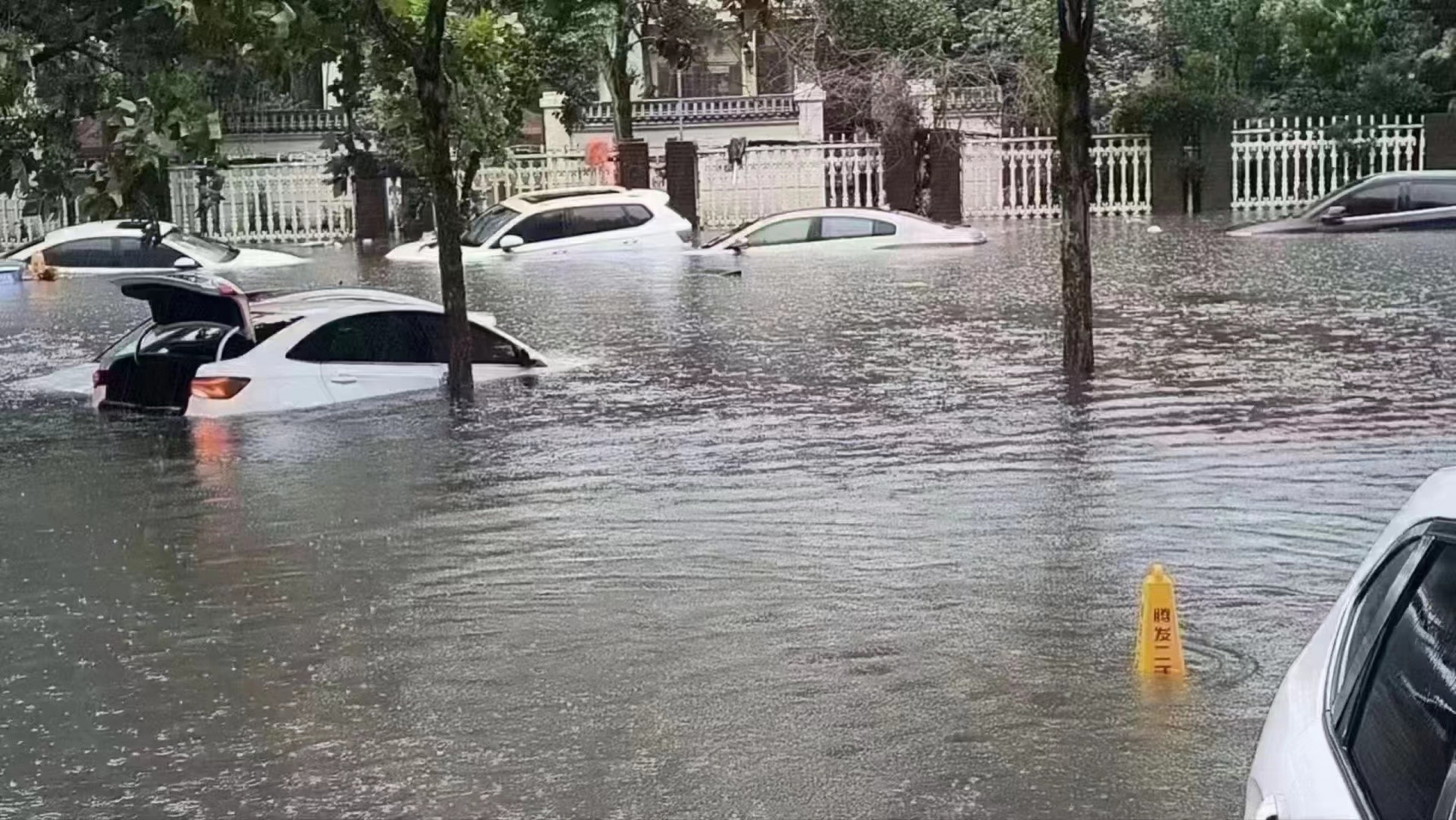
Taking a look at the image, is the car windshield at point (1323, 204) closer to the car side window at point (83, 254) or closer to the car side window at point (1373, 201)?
the car side window at point (1373, 201)

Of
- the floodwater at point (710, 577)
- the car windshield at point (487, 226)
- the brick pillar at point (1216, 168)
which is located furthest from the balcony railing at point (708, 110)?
the floodwater at point (710, 577)

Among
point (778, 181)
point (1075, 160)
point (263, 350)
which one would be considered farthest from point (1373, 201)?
point (263, 350)

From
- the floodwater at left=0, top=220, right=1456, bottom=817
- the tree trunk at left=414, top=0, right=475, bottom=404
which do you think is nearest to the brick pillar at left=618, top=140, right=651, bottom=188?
the floodwater at left=0, top=220, right=1456, bottom=817

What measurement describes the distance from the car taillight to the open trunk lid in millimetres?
330

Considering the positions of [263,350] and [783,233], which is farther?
[783,233]

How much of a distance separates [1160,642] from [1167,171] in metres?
32.5

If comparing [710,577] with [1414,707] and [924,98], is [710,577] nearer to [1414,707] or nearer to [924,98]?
[1414,707]

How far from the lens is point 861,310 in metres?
21.5

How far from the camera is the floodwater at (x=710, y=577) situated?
642 centimetres

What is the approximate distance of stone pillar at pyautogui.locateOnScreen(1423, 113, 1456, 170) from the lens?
125 ft

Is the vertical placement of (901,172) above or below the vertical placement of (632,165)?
below

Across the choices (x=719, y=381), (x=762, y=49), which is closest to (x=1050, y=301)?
(x=719, y=381)

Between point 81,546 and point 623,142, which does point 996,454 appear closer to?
point 81,546

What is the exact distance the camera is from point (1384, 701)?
3166 mm
